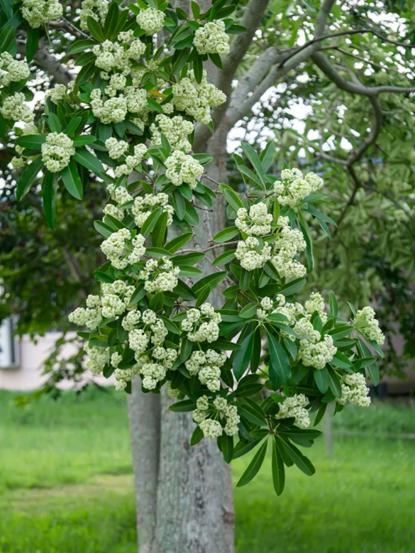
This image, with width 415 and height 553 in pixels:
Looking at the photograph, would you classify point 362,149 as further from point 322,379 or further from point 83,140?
point 322,379

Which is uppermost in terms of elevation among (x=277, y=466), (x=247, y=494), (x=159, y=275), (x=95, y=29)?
(x=95, y=29)

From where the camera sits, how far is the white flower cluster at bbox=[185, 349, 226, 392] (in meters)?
3.44

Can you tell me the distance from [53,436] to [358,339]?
13876 mm

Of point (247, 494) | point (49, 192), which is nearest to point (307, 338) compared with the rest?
point (49, 192)

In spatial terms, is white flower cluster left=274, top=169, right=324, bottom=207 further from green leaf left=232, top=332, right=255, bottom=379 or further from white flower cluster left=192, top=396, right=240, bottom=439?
white flower cluster left=192, top=396, right=240, bottom=439

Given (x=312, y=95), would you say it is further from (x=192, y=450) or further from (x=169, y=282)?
(x=169, y=282)

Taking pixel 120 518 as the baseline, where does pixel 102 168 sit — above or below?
above

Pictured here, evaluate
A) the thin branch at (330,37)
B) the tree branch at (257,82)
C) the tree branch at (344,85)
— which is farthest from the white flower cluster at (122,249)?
the tree branch at (344,85)

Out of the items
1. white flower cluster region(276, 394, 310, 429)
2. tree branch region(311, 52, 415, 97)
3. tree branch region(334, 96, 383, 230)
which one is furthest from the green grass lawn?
white flower cluster region(276, 394, 310, 429)

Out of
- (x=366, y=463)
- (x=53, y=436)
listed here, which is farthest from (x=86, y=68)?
(x=53, y=436)

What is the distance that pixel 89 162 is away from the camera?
3740 mm

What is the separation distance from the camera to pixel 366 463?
13648 mm

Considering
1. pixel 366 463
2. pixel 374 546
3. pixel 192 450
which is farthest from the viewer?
pixel 366 463

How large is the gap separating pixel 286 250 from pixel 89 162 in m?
0.78
